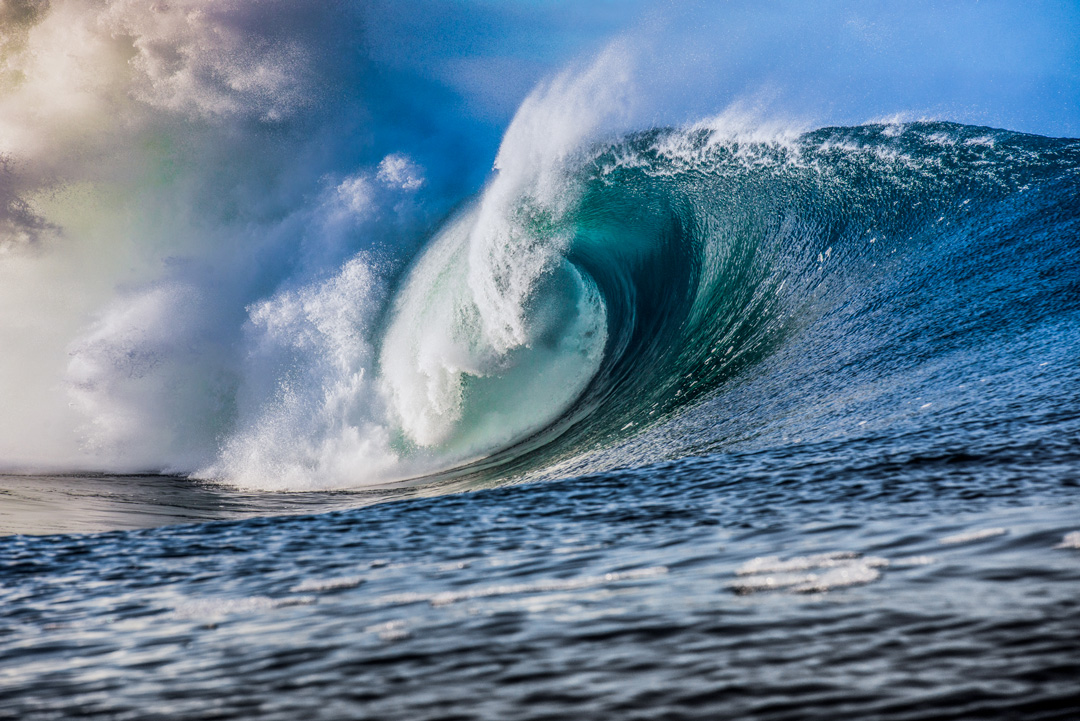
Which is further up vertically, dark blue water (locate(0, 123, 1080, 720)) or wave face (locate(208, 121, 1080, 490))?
wave face (locate(208, 121, 1080, 490))

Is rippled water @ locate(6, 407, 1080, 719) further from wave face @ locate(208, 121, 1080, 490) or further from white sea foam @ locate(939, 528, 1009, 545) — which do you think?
wave face @ locate(208, 121, 1080, 490)

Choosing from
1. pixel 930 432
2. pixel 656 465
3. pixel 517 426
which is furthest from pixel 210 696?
pixel 517 426

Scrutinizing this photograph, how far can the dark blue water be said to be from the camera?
1.56 meters

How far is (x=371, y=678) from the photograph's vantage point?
173 centimetres

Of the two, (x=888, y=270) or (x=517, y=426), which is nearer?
(x=888, y=270)

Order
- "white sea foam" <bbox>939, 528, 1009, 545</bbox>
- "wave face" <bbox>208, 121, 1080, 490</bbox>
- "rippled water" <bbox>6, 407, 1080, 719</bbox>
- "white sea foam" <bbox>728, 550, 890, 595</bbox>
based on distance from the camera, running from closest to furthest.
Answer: "rippled water" <bbox>6, 407, 1080, 719</bbox> < "white sea foam" <bbox>728, 550, 890, 595</bbox> < "white sea foam" <bbox>939, 528, 1009, 545</bbox> < "wave face" <bbox>208, 121, 1080, 490</bbox>

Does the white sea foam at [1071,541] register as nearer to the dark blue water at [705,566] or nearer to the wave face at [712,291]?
the dark blue water at [705,566]

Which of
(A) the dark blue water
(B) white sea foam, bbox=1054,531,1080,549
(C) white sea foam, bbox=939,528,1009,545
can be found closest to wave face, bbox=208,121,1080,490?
(A) the dark blue water

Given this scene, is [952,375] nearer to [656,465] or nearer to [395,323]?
[656,465]

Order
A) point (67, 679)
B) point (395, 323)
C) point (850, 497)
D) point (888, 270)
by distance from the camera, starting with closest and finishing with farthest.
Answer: point (67, 679) → point (850, 497) → point (888, 270) → point (395, 323)

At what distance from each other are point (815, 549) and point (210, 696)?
5.41 feet

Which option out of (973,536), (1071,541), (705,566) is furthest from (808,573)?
(1071,541)

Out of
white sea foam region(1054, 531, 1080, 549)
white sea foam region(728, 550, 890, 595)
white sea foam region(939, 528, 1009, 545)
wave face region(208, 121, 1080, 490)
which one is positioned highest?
wave face region(208, 121, 1080, 490)

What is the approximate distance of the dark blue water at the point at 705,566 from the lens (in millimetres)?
1563
